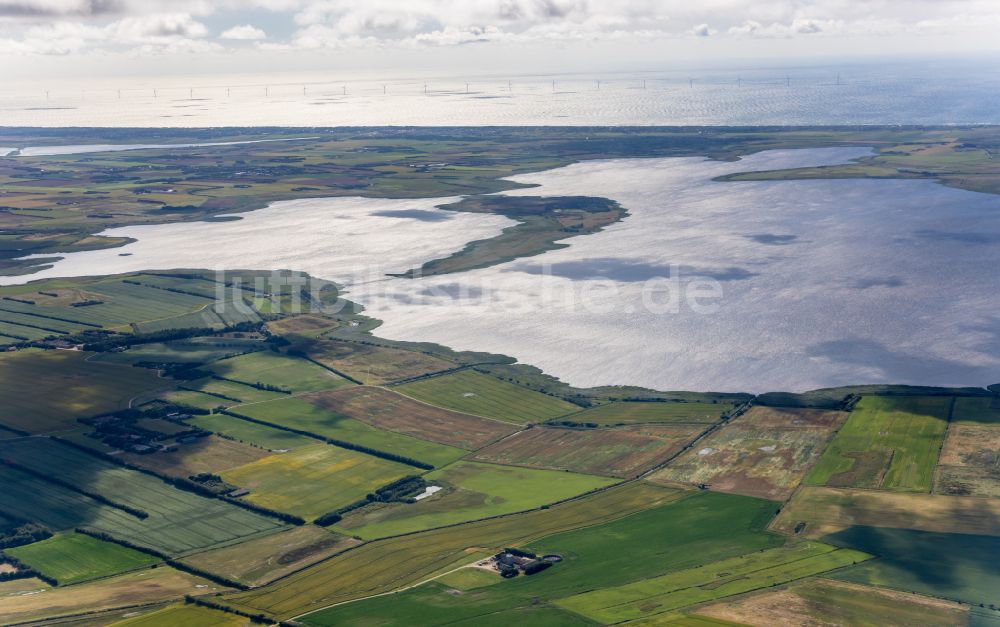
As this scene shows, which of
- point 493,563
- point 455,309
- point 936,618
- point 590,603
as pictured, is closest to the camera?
point 936,618

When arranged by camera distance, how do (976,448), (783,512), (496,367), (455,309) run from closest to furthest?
1. (783,512)
2. (976,448)
3. (496,367)
4. (455,309)

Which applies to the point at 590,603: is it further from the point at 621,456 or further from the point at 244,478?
the point at 244,478

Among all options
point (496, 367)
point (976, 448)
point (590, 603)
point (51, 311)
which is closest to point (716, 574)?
point (590, 603)

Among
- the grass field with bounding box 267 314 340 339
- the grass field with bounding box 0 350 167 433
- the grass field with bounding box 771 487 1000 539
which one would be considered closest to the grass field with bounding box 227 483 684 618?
the grass field with bounding box 771 487 1000 539

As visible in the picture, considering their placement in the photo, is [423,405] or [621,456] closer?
[621,456]

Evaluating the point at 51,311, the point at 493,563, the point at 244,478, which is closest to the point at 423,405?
the point at 244,478

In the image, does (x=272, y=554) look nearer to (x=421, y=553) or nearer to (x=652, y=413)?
(x=421, y=553)

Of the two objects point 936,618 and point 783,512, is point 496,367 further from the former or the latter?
point 936,618

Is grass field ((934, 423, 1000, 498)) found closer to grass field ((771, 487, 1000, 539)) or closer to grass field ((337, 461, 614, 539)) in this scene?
grass field ((771, 487, 1000, 539))
